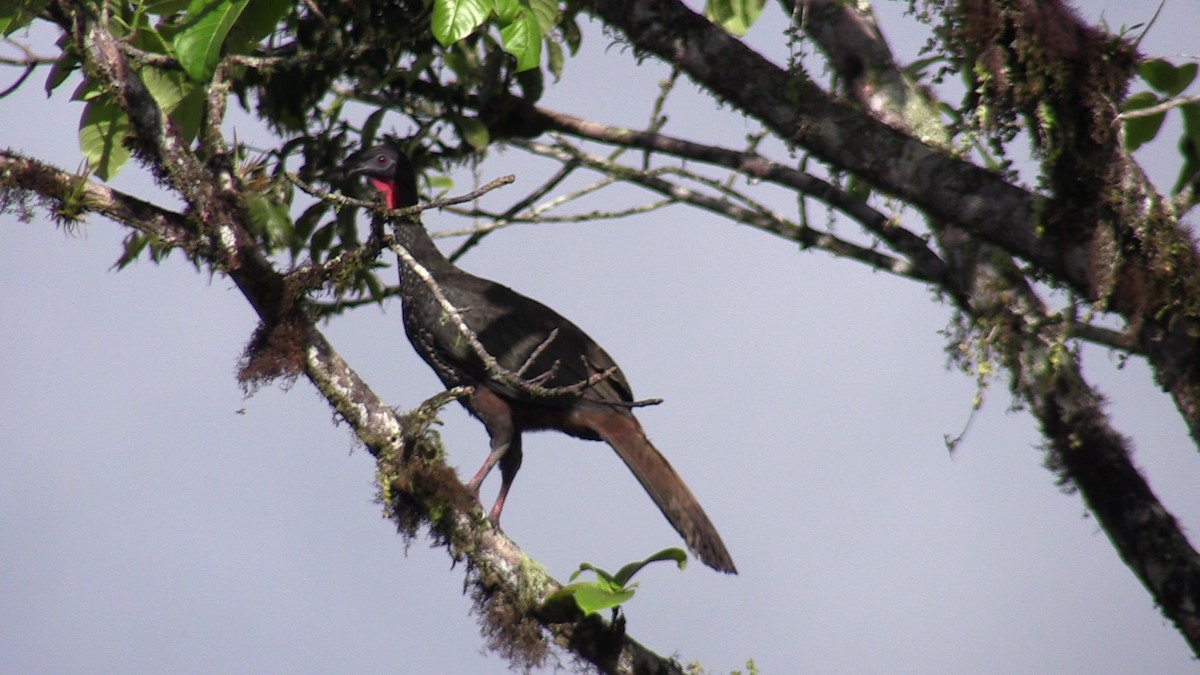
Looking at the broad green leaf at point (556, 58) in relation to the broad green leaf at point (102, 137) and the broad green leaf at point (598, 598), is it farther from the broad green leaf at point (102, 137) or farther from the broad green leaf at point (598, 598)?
the broad green leaf at point (598, 598)

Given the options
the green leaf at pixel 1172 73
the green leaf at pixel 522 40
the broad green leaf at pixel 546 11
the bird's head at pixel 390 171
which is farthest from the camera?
the bird's head at pixel 390 171

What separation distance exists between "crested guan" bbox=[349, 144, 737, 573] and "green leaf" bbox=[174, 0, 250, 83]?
5.12 feet

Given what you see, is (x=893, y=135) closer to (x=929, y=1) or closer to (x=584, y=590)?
(x=929, y=1)

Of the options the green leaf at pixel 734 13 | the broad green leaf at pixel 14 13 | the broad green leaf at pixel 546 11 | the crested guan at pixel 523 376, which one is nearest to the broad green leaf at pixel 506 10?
the broad green leaf at pixel 546 11

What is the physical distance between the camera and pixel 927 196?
3.93 metres

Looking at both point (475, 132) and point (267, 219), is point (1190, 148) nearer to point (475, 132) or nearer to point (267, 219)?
point (475, 132)

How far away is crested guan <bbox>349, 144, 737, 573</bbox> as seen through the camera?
489 cm

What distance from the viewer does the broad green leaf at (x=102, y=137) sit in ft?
12.5

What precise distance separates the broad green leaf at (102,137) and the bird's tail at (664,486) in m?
2.05

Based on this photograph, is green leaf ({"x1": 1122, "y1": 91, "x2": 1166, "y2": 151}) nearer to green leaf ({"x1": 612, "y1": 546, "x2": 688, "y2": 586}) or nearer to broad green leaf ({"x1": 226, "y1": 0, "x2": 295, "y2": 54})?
green leaf ({"x1": 612, "y1": 546, "x2": 688, "y2": 586})

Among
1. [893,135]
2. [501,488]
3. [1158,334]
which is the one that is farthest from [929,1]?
[501,488]

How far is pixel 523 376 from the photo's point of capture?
4.98m

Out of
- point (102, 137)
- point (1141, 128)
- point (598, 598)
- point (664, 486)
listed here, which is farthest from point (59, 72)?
point (1141, 128)

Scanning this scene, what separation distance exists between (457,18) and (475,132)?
4.63 ft
